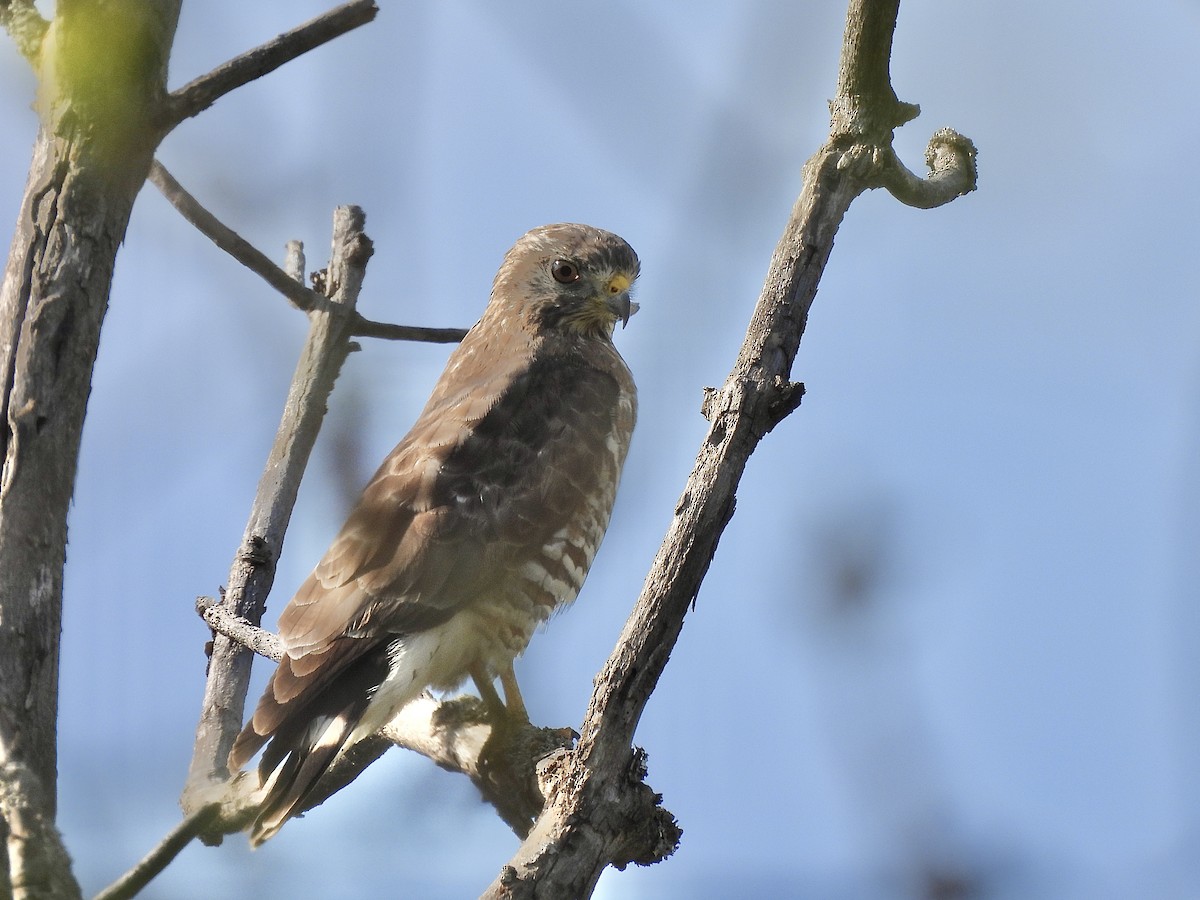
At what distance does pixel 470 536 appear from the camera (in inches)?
159

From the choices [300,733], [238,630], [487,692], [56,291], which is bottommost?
[300,733]

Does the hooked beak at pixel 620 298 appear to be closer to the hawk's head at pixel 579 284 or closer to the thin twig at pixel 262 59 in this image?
the hawk's head at pixel 579 284

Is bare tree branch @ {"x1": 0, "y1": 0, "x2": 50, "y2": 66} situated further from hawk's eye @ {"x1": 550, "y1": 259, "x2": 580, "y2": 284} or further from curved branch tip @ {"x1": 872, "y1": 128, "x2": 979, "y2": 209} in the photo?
hawk's eye @ {"x1": 550, "y1": 259, "x2": 580, "y2": 284}

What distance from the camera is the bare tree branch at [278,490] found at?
141 inches

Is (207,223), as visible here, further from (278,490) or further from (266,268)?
(278,490)

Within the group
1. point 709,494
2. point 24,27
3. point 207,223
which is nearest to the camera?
point 709,494

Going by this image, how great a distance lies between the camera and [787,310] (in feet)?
8.02

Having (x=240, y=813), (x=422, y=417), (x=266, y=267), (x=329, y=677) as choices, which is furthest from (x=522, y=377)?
(x=240, y=813)

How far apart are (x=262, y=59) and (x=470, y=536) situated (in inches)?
70.5

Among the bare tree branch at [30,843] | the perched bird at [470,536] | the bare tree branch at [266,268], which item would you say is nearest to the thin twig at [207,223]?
the bare tree branch at [266,268]

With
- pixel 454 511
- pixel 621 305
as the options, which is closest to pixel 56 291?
pixel 454 511

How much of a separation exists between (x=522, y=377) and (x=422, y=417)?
1.46 ft

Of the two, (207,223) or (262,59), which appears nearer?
(262,59)

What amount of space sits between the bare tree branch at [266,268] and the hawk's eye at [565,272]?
2.50 feet
